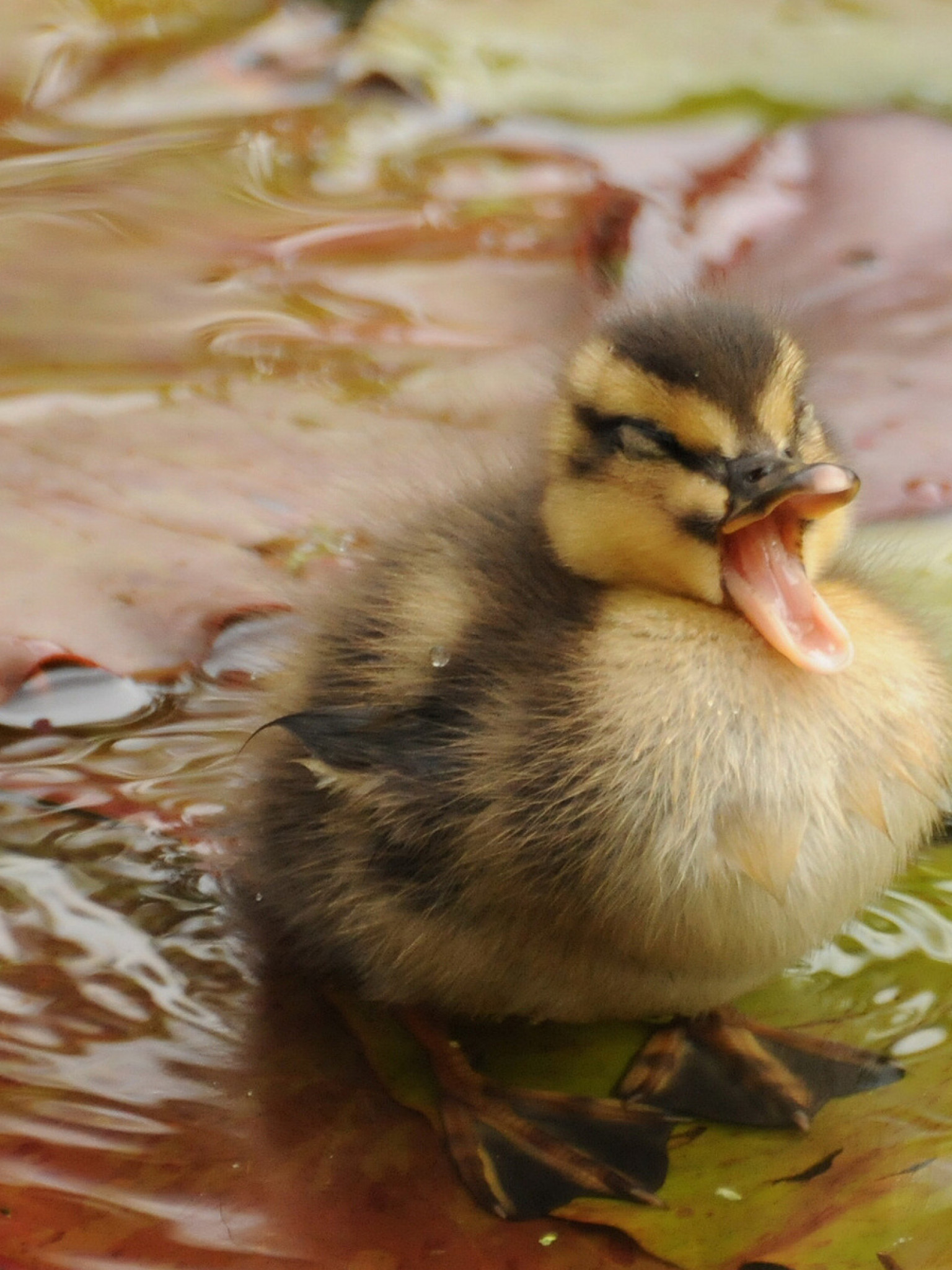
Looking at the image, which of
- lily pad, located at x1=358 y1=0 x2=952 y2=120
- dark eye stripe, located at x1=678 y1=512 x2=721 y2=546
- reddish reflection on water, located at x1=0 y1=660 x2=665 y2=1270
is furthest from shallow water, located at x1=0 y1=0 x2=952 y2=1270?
A: dark eye stripe, located at x1=678 y1=512 x2=721 y2=546

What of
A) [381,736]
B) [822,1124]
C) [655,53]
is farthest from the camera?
[655,53]

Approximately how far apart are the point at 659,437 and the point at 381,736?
10.6 inches

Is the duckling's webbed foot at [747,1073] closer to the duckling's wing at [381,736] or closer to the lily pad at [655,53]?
the duckling's wing at [381,736]

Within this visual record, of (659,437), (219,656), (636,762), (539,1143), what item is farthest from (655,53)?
(539,1143)

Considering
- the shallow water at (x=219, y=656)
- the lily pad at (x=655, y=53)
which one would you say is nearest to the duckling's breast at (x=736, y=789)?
the shallow water at (x=219, y=656)

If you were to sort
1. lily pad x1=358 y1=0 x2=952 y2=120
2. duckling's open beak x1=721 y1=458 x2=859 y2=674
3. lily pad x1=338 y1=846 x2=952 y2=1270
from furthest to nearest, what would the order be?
lily pad x1=358 y1=0 x2=952 y2=120, duckling's open beak x1=721 y1=458 x2=859 y2=674, lily pad x1=338 y1=846 x2=952 y2=1270

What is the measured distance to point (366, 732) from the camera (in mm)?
1148

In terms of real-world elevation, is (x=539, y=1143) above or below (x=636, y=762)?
below

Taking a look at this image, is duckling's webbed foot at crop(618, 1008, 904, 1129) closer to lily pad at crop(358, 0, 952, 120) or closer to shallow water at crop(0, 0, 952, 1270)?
shallow water at crop(0, 0, 952, 1270)

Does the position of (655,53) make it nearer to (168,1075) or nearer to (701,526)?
(701,526)

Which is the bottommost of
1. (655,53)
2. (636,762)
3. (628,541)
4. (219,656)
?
(219,656)

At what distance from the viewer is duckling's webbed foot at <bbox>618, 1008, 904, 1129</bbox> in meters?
1.05

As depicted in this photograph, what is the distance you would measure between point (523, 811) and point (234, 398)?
0.88 metres

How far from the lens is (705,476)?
1078 mm
